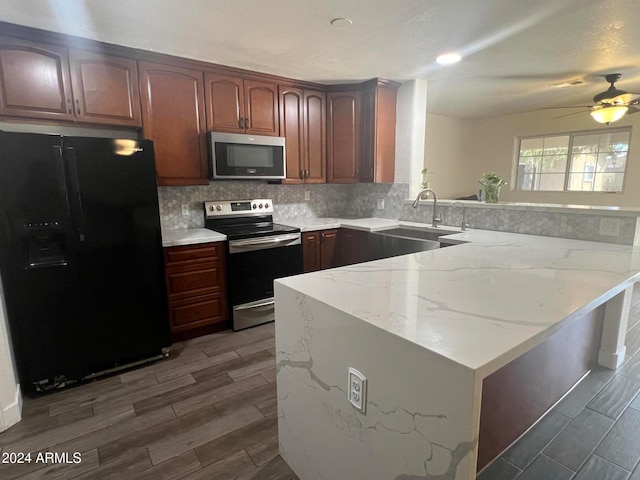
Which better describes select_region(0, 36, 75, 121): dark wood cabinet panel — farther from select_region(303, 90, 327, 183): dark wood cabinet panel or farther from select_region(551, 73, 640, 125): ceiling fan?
select_region(551, 73, 640, 125): ceiling fan

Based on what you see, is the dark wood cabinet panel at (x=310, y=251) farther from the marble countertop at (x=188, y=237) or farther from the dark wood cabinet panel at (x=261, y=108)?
the dark wood cabinet panel at (x=261, y=108)

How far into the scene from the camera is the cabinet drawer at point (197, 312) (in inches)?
107

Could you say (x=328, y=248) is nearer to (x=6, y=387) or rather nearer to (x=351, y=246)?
(x=351, y=246)

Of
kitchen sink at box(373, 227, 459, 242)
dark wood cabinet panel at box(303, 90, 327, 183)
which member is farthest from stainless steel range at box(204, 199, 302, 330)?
kitchen sink at box(373, 227, 459, 242)

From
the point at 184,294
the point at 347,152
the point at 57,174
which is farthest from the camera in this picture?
the point at 347,152

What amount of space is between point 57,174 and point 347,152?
250 cm

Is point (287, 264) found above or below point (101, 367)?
above

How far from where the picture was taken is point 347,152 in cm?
361

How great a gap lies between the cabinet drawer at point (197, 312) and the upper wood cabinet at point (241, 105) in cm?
147

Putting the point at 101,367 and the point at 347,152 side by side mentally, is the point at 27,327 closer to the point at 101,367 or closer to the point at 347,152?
the point at 101,367

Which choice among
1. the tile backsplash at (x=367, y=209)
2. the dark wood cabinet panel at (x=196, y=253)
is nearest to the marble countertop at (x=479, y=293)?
the tile backsplash at (x=367, y=209)

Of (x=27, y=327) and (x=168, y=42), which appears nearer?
(x=27, y=327)

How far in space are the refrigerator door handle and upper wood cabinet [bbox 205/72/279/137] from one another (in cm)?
114

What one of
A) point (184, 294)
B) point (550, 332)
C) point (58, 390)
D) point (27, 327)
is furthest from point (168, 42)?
point (550, 332)
